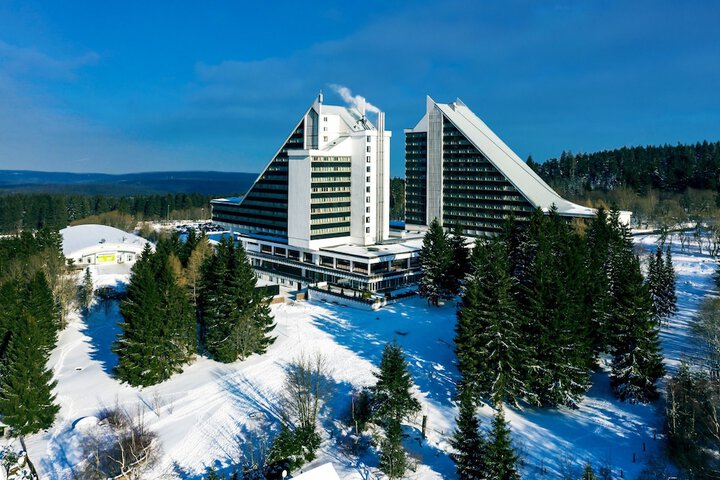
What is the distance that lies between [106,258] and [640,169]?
117068 millimetres

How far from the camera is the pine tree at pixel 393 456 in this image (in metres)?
30.4

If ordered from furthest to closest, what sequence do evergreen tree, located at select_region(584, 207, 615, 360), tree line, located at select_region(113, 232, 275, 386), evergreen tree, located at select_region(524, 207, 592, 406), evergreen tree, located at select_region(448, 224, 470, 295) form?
evergreen tree, located at select_region(448, 224, 470, 295), tree line, located at select_region(113, 232, 275, 386), evergreen tree, located at select_region(584, 207, 615, 360), evergreen tree, located at select_region(524, 207, 592, 406)

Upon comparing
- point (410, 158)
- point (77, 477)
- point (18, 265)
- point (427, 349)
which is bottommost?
point (77, 477)

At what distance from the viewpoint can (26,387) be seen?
1462 inches

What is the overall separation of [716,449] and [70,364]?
163 ft

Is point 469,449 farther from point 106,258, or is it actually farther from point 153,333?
point 106,258

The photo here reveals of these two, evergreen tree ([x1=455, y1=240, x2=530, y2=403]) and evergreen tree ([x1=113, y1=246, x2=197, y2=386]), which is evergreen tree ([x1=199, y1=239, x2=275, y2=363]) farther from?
evergreen tree ([x1=455, y1=240, x2=530, y2=403])

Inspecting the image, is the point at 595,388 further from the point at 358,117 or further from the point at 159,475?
the point at 358,117

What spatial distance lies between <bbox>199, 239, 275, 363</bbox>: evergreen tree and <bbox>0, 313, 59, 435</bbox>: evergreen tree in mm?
12929

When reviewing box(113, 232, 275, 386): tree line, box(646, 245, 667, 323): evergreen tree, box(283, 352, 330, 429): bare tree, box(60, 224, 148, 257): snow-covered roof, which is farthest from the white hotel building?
box(60, 224, 148, 257): snow-covered roof

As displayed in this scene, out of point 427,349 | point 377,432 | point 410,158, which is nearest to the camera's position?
point 377,432

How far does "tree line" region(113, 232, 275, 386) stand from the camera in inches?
1698

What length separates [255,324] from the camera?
47250mm

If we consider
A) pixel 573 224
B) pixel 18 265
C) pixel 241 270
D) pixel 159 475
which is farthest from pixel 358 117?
pixel 159 475
